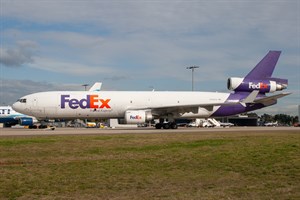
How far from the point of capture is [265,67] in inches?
1620

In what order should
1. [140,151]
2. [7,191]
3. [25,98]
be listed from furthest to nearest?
[25,98] < [140,151] < [7,191]

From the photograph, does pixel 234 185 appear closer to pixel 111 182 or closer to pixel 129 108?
pixel 111 182

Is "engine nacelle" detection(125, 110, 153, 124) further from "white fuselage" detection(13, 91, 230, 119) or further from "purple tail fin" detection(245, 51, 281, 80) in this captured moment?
"purple tail fin" detection(245, 51, 281, 80)

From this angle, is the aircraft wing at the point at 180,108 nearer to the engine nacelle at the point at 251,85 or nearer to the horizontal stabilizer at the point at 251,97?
the horizontal stabilizer at the point at 251,97

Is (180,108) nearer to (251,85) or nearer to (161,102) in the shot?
(161,102)

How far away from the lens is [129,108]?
38.0m

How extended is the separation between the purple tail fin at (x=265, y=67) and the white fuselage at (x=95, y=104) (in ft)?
19.3

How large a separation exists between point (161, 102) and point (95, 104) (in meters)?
6.92

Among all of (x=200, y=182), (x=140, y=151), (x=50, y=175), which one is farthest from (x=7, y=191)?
(x=140, y=151)

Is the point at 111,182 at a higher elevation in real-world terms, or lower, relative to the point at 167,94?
lower

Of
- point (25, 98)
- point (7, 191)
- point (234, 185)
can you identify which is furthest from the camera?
point (25, 98)

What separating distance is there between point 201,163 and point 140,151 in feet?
11.3

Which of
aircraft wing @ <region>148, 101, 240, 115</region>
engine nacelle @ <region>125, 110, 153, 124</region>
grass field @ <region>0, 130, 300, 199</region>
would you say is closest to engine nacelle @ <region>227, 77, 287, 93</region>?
aircraft wing @ <region>148, 101, 240, 115</region>

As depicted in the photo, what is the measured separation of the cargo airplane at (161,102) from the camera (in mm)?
36625
